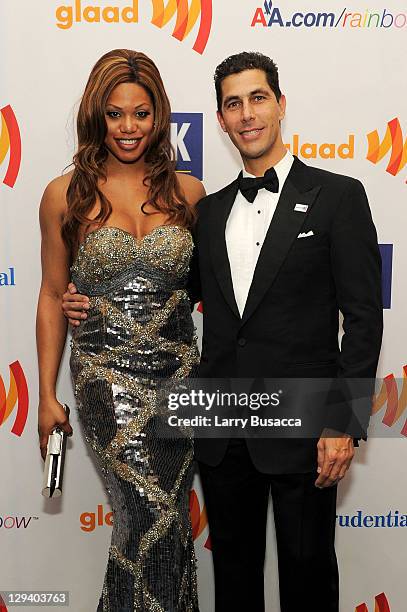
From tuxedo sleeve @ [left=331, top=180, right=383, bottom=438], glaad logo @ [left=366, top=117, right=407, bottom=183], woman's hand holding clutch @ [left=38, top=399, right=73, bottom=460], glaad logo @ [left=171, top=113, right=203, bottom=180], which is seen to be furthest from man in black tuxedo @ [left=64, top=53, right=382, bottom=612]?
glaad logo @ [left=366, top=117, right=407, bottom=183]

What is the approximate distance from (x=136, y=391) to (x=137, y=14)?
127 centimetres

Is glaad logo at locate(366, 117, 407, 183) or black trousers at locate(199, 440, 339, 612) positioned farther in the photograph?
glaad logo at locate(366, 117, 407, 183)

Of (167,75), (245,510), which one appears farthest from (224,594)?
(167,75)

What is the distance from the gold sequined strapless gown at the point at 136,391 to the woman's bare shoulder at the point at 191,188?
23cm

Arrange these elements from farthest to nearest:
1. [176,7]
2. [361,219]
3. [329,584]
A: [176,7]
[329,584]
[361,219]

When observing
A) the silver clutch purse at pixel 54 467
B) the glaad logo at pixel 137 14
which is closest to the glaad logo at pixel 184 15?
the glaad logo at pixel 137 14

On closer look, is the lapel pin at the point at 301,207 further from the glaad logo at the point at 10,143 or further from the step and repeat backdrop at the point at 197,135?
the glaad logo at the point at 10,143

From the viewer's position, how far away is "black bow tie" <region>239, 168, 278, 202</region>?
1915 millimetres

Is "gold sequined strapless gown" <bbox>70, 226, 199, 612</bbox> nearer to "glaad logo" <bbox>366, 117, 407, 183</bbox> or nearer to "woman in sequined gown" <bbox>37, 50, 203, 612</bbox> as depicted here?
"woman in sequined gown" <bbox>37, 50, 203, 612</bbox>

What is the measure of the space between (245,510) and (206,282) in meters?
0.64

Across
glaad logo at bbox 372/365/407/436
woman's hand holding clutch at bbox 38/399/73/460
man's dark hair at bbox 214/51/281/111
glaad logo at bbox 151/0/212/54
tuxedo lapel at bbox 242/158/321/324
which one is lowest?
woman's hand holding clutch at bbox 38/399/73/460

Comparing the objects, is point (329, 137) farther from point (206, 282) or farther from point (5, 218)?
point (5, 218)

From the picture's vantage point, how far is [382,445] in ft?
8.64

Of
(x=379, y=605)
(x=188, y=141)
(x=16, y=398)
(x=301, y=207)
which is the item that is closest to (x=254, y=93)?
(x=301, y=207)
